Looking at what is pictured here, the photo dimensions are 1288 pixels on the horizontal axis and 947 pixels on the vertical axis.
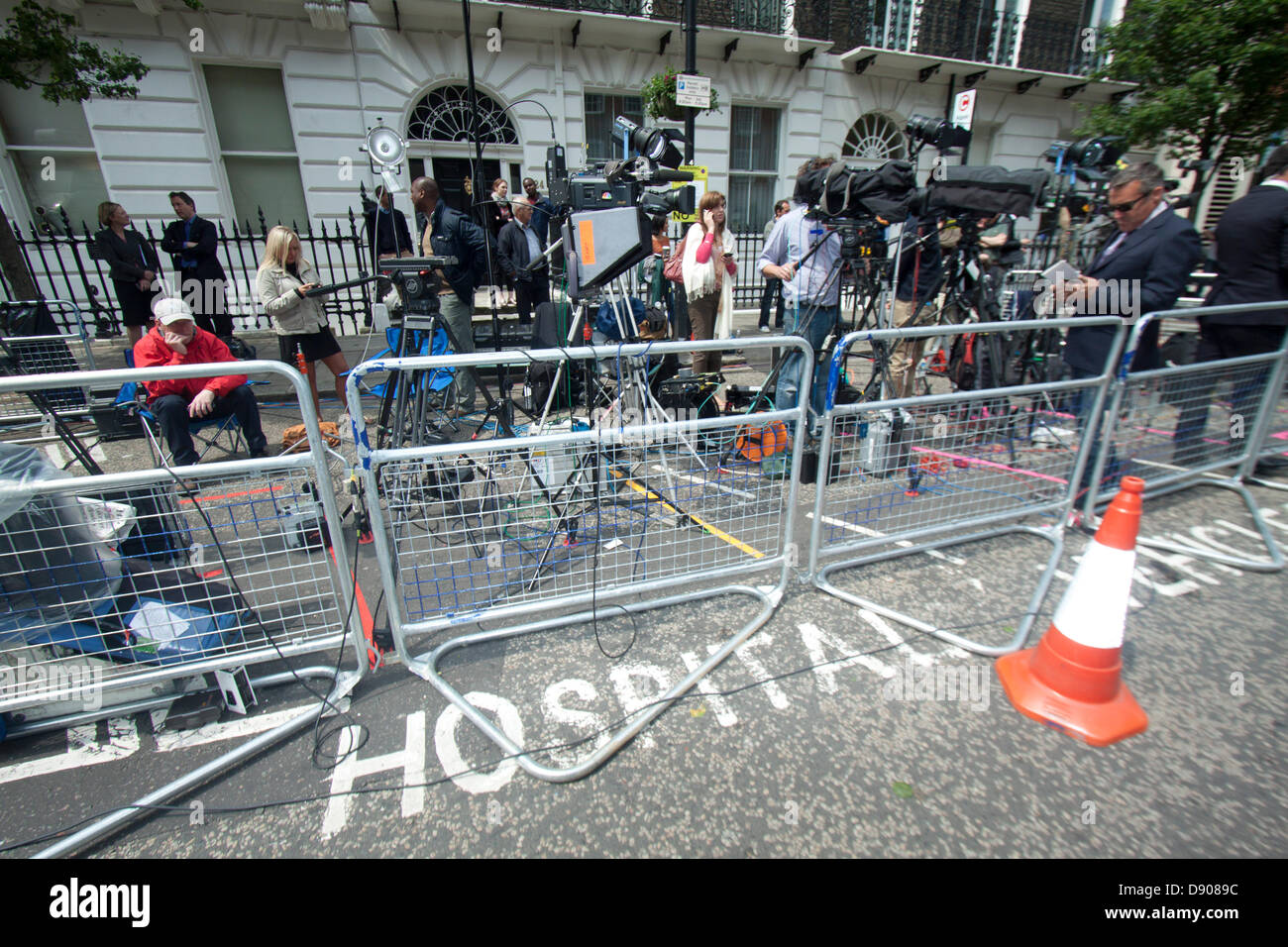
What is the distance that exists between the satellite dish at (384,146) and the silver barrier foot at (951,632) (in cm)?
650

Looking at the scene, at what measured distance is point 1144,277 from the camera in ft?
12.0

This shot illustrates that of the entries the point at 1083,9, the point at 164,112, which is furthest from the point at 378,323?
the point at 1083,9

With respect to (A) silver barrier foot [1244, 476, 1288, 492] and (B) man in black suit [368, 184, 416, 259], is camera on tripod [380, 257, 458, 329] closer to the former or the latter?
(B) man in black suit [368, 184, 416, 259]

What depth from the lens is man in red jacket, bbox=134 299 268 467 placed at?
4.04 meters

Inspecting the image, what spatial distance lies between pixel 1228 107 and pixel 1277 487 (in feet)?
34.1

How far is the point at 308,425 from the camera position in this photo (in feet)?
7.06

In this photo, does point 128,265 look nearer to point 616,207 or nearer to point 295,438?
point 295,438

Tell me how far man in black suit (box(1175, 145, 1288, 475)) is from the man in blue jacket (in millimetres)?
6015

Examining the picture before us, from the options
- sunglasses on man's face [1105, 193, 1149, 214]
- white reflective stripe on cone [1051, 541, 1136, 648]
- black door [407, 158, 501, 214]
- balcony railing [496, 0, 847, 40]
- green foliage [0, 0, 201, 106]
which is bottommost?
white reflective stripe on cone [1051, 541, 1136, 648]

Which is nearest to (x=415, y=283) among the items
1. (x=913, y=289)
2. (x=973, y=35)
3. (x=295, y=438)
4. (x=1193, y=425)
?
(x=295, y=438)

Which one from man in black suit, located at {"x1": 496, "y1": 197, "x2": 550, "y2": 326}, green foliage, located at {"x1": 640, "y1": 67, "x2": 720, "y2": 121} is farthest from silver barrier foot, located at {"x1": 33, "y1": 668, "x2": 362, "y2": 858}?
green foliage, located at {"x1": 640, "y1": 67, "x2": 720, "y2": 121}

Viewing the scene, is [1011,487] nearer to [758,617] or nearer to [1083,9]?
[758,617]
